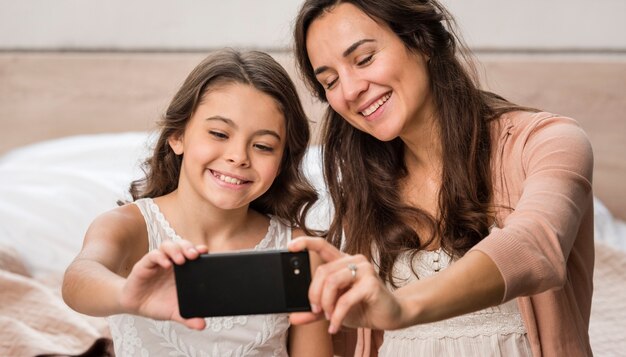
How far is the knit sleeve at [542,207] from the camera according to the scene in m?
1.06

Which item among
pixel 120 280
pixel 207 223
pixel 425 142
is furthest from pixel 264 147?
pixel 120 280

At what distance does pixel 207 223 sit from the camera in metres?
1.60

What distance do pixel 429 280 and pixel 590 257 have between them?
0.64 meters

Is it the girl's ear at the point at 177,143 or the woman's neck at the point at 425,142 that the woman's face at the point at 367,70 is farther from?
the girl's ear at the point at 177,143

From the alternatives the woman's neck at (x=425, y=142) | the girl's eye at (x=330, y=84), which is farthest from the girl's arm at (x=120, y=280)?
the woman's neck at (x=425, y=142)

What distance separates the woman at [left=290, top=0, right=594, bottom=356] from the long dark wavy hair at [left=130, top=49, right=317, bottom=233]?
0.07 metres

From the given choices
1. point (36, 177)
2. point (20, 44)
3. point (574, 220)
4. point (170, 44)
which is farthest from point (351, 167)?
point (20, 44)

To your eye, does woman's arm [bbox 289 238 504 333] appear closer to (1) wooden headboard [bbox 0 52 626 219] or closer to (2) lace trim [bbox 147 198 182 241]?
(2) lace trim [bbox 147 198 182 241]

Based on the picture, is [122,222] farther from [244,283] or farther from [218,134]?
[244,283]

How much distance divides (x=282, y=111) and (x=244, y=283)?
0.55 meters

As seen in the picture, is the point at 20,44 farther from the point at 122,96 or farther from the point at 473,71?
the point at 473,71

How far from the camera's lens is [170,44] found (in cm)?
321

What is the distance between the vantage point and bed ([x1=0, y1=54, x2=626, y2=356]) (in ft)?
6.46

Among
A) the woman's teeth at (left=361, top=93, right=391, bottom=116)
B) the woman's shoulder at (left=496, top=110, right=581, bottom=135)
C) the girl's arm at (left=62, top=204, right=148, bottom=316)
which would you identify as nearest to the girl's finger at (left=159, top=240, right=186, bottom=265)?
the girl's arm at (left=62, top=204, right=148, bottom=316)
